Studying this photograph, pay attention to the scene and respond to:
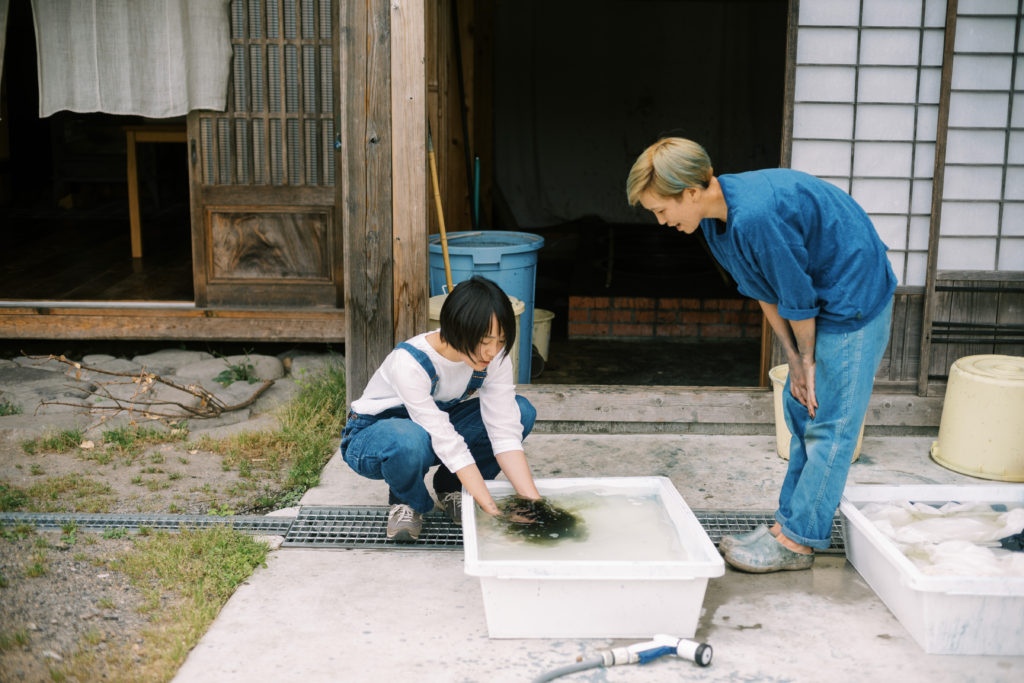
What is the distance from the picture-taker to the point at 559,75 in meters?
9.66

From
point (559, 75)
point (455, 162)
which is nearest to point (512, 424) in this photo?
point (455, 162)

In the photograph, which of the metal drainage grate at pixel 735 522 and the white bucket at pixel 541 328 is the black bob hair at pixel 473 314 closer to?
the metal drainage grate at pixel 735 522

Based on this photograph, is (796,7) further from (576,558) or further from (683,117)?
(683,117)

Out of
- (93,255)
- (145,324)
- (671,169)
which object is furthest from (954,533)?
(93,255)

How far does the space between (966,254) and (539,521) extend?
8.64 feet

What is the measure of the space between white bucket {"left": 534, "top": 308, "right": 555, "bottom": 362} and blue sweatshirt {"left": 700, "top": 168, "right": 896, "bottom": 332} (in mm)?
2556

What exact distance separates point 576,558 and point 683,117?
7.63 metres

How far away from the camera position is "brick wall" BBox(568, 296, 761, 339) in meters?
6.49

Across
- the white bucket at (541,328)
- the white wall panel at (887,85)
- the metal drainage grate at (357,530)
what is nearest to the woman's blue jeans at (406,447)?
the metal drainage grate at (357,530)

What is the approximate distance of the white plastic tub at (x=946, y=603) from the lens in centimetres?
258

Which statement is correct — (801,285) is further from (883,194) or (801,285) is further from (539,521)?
(883,194)

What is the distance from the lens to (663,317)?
21.5ft

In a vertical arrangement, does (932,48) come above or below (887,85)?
above

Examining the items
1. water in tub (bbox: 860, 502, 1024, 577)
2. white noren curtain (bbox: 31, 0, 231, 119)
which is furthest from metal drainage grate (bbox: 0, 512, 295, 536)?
white noren curtain (bbox: 31, 0, 231, 119)
